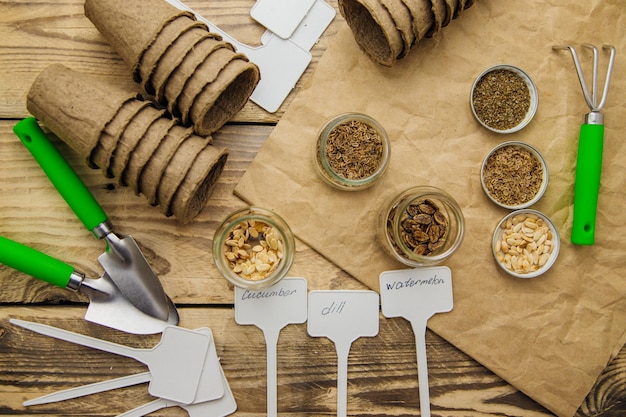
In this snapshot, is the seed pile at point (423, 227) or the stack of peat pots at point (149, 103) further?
the seed pile at point (423, 227)

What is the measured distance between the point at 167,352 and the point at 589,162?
78 centimetres

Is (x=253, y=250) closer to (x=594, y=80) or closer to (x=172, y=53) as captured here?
(x=172, y=53)

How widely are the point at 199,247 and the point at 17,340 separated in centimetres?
35

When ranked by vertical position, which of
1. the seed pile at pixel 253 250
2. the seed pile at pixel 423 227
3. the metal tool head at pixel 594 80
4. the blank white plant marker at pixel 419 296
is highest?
the metal tool head at pixel 594 80

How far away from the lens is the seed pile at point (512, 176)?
91 centimetres

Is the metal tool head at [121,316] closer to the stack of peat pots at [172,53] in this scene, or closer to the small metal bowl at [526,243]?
the stack of peat pots at [172,53]

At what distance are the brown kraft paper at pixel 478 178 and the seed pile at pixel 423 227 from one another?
0.05 m

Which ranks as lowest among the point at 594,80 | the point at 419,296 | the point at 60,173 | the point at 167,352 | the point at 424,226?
the point at 167,352

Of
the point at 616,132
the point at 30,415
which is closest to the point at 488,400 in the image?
the point at 616,132

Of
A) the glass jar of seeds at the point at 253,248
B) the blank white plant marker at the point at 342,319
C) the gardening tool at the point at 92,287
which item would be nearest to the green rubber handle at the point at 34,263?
the gardening tool at the point at 92,287

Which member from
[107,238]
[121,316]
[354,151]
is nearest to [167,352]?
[121,316]

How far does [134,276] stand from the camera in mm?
888

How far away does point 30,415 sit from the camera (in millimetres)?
905

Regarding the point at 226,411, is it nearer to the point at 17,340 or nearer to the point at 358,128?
the point at 17,340
